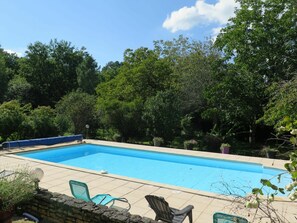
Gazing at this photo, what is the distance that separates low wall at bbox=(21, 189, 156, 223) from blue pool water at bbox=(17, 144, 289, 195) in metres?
5.12

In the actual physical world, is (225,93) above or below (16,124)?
above

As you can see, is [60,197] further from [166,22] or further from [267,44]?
[166,22]

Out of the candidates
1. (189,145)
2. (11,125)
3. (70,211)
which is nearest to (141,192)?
(70,211)

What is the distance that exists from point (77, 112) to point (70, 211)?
1348 centimetres

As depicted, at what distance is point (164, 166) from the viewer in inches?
448

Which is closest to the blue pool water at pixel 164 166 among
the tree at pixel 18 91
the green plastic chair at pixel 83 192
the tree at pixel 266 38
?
the green plastic chair at pixel 83 192

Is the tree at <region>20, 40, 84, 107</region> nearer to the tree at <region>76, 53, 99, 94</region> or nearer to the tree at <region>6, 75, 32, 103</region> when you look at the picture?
the tree at <region>6, 75, 32, 103</region>

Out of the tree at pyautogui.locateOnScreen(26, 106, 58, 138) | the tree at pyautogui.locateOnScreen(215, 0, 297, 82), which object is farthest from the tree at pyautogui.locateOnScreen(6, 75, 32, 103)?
the tree at pyautogui.locateOnScreen(215, 0, 297, 82)

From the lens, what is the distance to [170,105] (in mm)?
15227

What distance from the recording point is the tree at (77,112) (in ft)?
56.1

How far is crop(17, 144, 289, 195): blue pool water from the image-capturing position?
9.25m

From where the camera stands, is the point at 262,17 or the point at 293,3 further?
the point at 262,17

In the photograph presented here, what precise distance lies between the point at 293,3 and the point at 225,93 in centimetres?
582

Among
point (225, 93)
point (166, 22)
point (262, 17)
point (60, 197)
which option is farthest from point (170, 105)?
point (60, 197)
